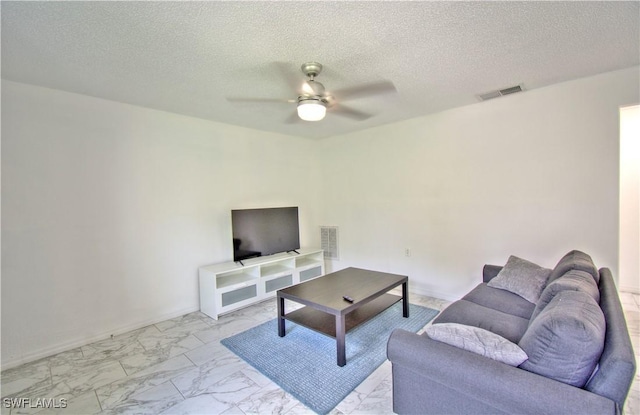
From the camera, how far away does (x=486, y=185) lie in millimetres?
3490

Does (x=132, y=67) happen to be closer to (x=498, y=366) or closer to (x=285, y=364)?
(x=285, y=364)

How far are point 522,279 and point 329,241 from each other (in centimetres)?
301

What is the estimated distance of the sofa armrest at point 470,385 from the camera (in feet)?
3.71

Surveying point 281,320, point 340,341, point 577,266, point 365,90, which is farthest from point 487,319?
point 365,90

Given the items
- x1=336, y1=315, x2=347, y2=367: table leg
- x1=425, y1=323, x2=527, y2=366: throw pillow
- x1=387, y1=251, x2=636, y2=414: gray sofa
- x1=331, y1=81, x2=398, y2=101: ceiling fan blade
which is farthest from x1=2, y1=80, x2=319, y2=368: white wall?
x1=425, y1=323, x2=527, y2=366: throw pillow

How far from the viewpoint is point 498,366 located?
132cm

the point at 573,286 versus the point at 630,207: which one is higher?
the point at 630,207

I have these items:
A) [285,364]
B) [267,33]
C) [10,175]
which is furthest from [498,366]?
[10,175]

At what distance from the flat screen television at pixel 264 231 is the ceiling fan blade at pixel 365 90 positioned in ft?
6.38

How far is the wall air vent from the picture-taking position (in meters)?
5.08

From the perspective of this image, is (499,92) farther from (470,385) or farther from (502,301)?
(470,385)

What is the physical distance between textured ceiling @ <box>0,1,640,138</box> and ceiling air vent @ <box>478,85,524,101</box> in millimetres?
119

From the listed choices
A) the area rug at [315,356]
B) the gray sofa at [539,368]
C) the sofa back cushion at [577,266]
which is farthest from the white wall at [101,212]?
the sofa back cushion at [577,266]

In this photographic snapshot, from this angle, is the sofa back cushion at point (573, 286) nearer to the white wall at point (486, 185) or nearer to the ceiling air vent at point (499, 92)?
the white wall at point (486, 185)
